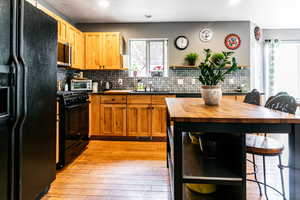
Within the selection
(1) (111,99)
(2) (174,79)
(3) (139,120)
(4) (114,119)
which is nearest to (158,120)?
(3) (139,120)

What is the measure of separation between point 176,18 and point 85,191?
355 cm

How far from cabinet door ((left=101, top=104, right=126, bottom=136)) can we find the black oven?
19.9 inches

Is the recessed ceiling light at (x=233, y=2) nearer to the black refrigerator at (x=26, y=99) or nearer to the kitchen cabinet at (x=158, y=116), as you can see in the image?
the kitchen cabinet at (x=158, y=116)

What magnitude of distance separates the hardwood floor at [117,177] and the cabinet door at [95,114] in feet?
1.79

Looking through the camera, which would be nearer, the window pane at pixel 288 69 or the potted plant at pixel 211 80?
the potted plant at pixel 211 80

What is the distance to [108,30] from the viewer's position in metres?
4.20

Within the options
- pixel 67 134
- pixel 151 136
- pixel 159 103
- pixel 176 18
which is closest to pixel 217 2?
pixel 176 18

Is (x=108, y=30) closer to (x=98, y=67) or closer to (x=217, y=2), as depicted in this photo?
(x=98, y=67)

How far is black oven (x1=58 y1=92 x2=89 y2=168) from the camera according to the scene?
2275 millimetres

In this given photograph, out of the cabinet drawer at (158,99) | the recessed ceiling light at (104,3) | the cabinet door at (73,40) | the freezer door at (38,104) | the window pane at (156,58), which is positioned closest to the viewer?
the freezer door at (38,104)

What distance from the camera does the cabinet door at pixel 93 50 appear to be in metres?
3.85

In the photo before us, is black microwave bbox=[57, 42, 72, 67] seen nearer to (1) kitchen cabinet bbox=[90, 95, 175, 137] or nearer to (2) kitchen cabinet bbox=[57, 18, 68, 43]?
(2) kitchen cabinet bbox=[57, 18, 68, 43]

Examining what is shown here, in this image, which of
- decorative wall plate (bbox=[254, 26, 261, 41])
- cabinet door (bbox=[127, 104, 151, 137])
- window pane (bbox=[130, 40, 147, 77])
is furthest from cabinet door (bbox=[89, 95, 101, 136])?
decorative wall plate (bbox=[254, 26, 261, 41])

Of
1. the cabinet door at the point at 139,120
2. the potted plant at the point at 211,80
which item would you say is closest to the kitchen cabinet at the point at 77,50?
the cabinet door at the point at 139,120
